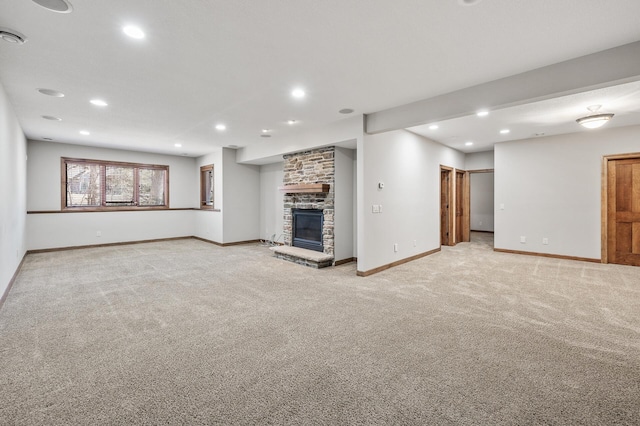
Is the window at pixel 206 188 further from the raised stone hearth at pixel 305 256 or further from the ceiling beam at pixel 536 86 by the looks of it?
the ceiling beam at pixel 536 86

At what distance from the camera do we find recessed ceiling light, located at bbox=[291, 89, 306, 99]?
12.0ft

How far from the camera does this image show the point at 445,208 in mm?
7668

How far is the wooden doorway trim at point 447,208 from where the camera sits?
25.0 feet

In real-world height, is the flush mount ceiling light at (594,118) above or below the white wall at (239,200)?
above

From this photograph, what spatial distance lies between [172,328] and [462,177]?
321 inches

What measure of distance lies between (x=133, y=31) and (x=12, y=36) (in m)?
0.98

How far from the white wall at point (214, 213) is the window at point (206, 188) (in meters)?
0.17

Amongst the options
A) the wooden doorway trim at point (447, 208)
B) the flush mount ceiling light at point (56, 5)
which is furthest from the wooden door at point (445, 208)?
the flush mount ceiling light at point (56, 5)

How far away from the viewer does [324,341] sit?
8.56 ft

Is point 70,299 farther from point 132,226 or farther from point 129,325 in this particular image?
point 132,226

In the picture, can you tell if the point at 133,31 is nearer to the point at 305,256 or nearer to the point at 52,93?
the point at 52,93

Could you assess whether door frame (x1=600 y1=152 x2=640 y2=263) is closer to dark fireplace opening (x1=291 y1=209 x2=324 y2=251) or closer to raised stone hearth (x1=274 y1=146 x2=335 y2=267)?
raised stone hearth (x1=274 y1=146 x2=335 y2=267)

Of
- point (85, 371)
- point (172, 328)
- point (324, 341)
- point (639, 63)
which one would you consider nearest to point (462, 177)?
point (639, 63)

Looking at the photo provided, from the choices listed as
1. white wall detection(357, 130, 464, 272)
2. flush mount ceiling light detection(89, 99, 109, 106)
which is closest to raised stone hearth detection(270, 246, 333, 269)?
white wall detection(357, 130, 464, 272)
